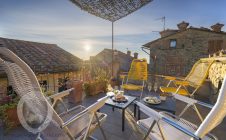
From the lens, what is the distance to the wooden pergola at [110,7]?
436cm

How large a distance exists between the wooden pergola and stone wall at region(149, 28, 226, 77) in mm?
8228

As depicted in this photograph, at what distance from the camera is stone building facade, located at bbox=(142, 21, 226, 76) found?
11.5 metres

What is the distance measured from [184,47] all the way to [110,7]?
1010 centimetres

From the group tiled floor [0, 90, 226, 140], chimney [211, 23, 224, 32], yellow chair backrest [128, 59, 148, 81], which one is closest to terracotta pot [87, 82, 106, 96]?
yellow chair backrest [128, 59, 148, 81]

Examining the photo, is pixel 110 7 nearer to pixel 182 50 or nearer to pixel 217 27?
pixel 182 50

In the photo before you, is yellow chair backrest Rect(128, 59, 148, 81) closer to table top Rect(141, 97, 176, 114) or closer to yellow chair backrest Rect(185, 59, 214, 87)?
yellow chair backrest Rect(185, 59, 214, 87)

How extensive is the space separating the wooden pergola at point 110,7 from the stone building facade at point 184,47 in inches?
324

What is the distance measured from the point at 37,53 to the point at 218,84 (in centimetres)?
1069

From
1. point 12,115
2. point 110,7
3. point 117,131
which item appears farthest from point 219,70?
point 12,115

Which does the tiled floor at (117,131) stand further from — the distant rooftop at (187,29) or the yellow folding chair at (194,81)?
the distant rooftop at (187,29)

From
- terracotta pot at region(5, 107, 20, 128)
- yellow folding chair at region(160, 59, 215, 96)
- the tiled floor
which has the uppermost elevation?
yellow folding chair at region(160, 59, 215, 96)

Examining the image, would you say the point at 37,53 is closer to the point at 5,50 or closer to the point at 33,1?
the point at 33,1

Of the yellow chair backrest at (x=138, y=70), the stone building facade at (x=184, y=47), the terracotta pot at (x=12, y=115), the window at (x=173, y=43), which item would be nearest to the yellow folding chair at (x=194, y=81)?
the yellow chair backrest at (x=138, y=70)

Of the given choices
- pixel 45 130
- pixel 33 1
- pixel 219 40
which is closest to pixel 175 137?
pixel 45 130
